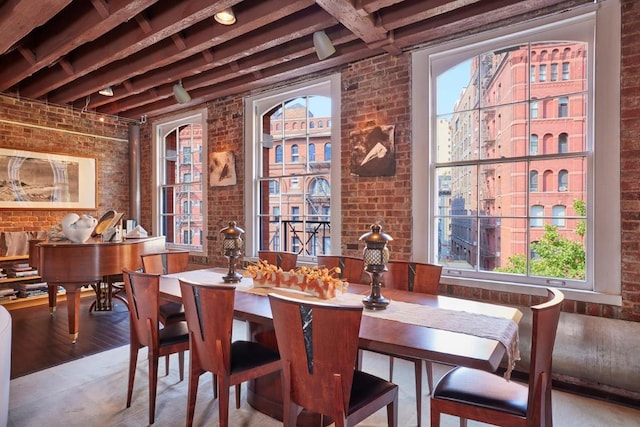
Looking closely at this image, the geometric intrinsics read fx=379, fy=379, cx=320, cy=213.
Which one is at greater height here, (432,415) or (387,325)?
(387,325)

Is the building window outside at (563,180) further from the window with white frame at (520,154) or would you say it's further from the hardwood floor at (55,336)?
the hardwood floor at (55,336)

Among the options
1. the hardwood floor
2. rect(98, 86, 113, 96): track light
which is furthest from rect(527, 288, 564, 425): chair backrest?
rect(98, 86, 113, 96): track light

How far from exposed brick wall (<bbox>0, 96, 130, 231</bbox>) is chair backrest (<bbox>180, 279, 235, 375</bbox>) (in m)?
4.90

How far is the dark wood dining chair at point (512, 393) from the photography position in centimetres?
166

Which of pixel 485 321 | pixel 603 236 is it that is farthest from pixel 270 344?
pixel 603 236

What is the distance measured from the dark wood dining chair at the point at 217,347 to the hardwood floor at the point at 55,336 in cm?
211

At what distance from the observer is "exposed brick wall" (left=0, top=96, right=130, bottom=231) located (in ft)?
17.8

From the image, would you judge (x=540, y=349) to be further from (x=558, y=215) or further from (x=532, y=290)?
(x=558, y=215)

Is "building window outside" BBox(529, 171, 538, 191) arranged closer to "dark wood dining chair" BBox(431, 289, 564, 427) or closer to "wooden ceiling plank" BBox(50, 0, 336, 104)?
"dark wood dining chair" BBox(431, 289, 564, 427)

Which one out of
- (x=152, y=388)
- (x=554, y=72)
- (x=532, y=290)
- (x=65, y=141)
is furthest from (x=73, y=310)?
(x=554, y=72)

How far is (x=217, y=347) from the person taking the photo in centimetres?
209

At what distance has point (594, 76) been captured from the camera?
292 centimetres

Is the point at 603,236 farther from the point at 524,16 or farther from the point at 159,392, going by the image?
the point at 159,392

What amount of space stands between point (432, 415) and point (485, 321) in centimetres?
53
